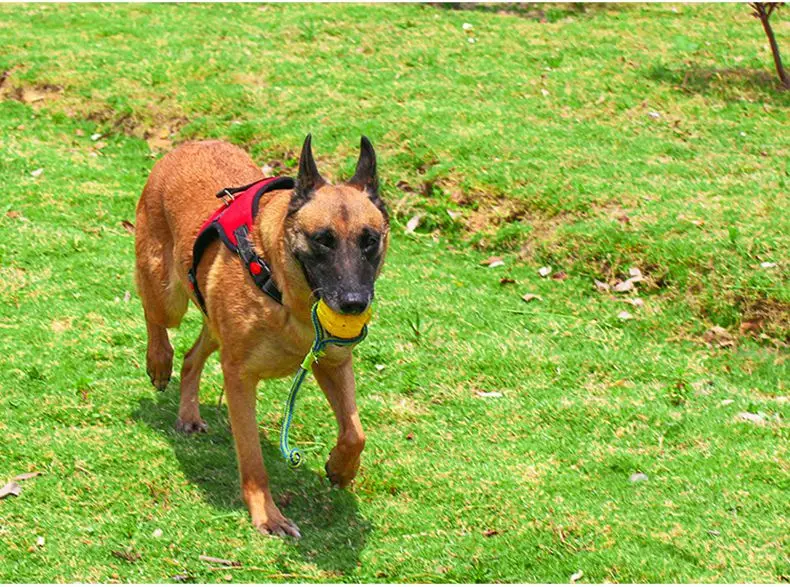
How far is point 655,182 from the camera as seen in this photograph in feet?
33.8

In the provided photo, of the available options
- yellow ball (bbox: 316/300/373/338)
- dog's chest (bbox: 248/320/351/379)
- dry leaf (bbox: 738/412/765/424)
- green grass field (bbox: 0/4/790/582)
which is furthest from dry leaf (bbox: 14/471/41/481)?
dry leaf (bbox: 738/412/765/424)

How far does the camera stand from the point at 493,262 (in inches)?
380

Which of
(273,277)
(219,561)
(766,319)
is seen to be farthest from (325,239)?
(766,319)

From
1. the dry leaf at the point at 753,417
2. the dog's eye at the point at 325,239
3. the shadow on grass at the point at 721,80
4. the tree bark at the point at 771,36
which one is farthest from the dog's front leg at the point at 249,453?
the tree bark at the point at 771,36

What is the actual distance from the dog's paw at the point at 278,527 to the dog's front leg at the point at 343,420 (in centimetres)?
44

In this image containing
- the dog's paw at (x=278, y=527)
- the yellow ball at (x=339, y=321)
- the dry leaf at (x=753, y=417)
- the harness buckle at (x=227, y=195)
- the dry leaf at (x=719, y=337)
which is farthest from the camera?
the dry leaf at (x=719, y=337)

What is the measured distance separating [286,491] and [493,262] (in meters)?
3.95

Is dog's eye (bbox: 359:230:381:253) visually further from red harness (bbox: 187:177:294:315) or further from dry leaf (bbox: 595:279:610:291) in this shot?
dry leaf (bbox: 595:279:610:291)

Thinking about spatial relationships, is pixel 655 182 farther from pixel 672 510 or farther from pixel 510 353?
pixel 672 510

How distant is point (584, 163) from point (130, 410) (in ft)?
18.1

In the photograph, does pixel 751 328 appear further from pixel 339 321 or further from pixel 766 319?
pixel 339 321

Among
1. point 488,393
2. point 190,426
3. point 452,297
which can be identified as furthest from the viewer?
point 452,297

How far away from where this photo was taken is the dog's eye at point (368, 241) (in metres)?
5.46

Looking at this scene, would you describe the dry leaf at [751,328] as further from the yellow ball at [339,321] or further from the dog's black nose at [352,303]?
the dog's black nose at [352,303]
